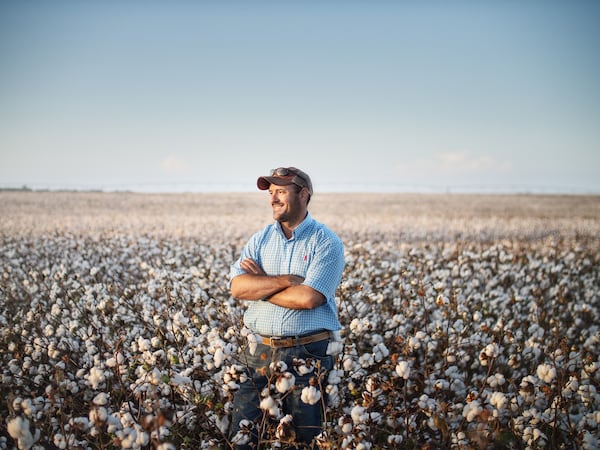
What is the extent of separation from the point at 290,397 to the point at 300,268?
3.02 feet

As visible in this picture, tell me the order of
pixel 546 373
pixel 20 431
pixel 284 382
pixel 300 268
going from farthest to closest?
pixel 300 268 < pixel 546 373 < pixel 284 382 < pixel 20 431

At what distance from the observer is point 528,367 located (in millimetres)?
5059

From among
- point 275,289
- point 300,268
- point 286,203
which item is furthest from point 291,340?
point 286,203

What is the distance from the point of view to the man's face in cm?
330

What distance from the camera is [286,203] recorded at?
10.8 feet

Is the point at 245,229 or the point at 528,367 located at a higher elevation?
the point at 245,229

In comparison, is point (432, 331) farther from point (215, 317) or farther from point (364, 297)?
point (215, 317)

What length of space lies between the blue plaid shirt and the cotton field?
23cm

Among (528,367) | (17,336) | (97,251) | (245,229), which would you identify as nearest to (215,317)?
(17,336)

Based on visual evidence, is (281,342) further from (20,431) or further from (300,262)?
(20,431)

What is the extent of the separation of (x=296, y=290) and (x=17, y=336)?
13.0 feet

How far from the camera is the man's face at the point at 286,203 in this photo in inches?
130

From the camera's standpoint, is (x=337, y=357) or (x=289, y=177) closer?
(x=289, y=177)

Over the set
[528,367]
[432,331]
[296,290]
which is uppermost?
[296,290]
